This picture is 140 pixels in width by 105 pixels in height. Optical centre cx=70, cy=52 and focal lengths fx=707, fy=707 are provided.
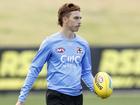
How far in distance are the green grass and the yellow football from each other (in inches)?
855

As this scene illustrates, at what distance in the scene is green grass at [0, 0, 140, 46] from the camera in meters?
32.5

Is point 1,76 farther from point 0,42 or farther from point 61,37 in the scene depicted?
point 61,37

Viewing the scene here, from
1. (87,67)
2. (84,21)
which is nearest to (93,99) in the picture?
(87,67)

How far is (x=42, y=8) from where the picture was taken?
3512 cm

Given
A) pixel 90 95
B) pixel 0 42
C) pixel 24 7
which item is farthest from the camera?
pixel 24 7

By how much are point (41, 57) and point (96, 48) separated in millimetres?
12584

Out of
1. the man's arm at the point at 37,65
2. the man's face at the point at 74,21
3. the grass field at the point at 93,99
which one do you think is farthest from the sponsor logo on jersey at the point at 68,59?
the grass field at the point at 93,99

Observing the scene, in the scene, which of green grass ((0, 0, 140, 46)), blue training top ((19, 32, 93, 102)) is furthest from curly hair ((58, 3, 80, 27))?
green grass ((0, 0, 140, 46))

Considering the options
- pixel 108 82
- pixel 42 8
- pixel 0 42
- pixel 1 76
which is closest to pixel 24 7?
pixel 42 8

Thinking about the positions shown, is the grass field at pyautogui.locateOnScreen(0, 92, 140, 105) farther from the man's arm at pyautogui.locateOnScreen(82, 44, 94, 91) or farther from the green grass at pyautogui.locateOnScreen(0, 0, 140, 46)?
the green grass at pyautogui.locateOnScreen(0, 0, 140, 46)

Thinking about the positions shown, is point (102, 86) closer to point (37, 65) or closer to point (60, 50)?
point (60, 50)

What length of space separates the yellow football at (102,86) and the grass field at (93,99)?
8953mm

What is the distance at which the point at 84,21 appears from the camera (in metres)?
33.8

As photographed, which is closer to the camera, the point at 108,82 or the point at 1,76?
the point at 108,82
